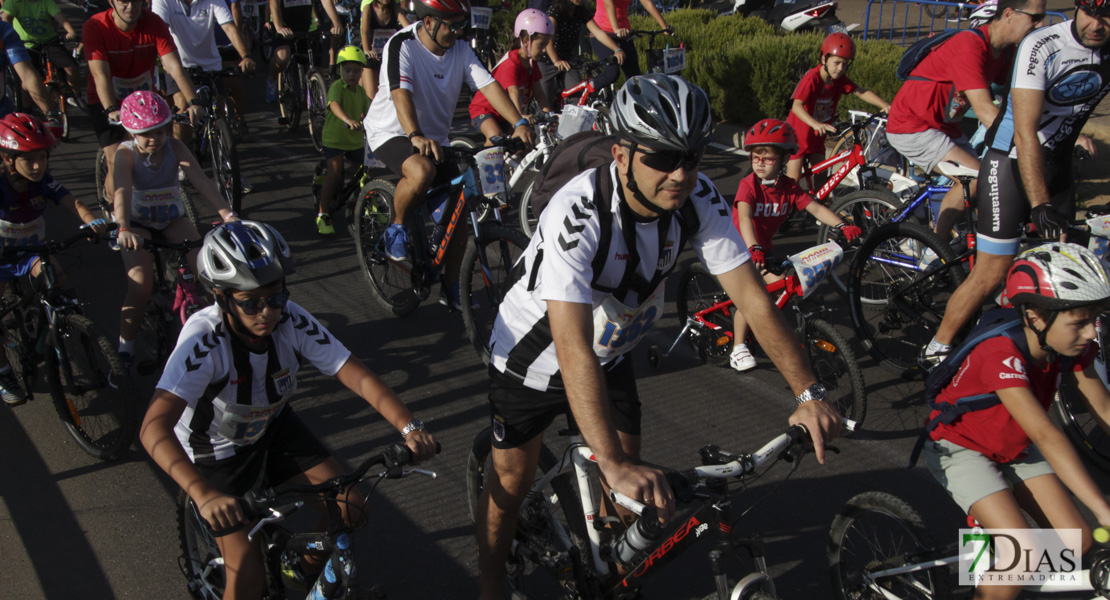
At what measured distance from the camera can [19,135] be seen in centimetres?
531

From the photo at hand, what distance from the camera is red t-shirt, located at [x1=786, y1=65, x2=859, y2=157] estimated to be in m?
7.98

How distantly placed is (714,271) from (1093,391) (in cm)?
150

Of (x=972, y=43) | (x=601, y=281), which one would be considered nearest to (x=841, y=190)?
(x=972, y=43)

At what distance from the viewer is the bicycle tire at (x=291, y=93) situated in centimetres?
1169

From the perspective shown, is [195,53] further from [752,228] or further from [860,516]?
[860,516]

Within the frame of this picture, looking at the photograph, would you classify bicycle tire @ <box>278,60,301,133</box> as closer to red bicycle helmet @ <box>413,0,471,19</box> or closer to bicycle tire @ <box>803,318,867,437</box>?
red bicycle helmet @ <box>413,0,471,19</box>

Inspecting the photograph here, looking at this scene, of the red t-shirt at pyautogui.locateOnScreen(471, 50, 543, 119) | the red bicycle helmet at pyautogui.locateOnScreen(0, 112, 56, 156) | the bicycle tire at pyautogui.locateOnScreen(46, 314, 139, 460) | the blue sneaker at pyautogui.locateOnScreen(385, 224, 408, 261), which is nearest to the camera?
the bicycle tire at pyautogui.locateOnScreen(46, 314, 139, 460)

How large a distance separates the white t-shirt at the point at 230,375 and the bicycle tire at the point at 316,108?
774cm

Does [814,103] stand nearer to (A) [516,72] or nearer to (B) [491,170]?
(A) [516,72]

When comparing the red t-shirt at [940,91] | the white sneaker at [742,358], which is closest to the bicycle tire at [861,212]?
the red t-shirt at [940,91]

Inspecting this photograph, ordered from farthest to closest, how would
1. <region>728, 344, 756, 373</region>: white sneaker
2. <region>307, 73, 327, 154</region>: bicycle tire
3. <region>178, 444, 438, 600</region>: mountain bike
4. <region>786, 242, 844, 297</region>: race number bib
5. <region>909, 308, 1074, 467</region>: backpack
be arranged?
<region>307, 73, 327, 154</region>: bicycle tire, <region>728, 344, 756, 373</region>: white sneaker, <region>786, 242, 844, 297</region>: race number bib, <region>909, 308, 1074, 467</region>: backpack, <region>178, 444, 438, 600</region>: mountain bike

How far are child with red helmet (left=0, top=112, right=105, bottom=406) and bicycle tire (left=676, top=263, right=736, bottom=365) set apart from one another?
366cm

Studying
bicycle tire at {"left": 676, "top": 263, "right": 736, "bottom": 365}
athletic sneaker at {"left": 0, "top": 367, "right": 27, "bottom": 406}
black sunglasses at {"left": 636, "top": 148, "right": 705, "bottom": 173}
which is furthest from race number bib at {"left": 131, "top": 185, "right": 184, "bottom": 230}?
black sunglasses at {"left": 636, "top": 148, "right": 705, "bottom": 173}

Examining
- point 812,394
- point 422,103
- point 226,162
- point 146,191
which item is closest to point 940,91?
point 422,103
